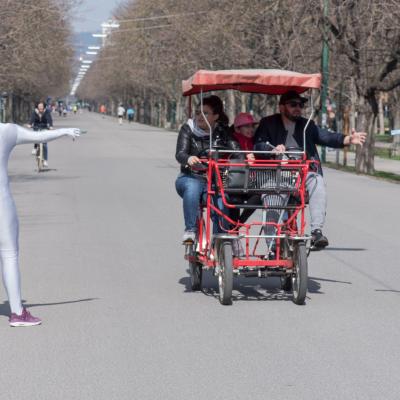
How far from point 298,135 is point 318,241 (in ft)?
3.28

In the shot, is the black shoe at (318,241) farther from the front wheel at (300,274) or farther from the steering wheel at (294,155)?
the steering wheel at (294,155)

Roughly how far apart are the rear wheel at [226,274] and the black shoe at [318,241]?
71 centimetres

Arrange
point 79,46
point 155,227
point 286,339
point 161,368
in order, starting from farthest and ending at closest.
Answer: point 79,46, point 155,227, point 286,339, point 161,368

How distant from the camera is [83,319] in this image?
27.2ft

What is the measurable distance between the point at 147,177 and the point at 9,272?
722 inches

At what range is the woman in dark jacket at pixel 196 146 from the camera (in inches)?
378

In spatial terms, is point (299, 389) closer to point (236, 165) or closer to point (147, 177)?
point (236, 165)

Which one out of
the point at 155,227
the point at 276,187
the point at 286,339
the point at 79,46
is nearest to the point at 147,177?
the point at 155,227

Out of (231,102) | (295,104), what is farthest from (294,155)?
(231,102)

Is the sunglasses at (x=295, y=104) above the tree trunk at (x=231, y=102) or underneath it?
above

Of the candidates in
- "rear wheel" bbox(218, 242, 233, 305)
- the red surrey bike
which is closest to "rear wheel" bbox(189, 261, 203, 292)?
the red surrey bike

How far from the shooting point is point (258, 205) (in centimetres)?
933

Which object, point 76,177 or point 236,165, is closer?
point 236,165

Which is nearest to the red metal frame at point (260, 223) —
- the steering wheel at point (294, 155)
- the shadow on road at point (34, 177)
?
the steering wheel at point (294, 155)
